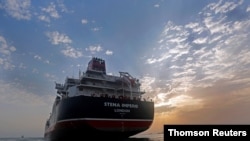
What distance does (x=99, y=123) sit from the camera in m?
35.0

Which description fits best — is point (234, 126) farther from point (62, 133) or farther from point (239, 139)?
point (62, 133)

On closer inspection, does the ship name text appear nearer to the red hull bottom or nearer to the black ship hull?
the black ship hull

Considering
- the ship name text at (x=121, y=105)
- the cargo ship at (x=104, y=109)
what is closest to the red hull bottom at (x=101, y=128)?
the cargo ship at (x=104, y=109)

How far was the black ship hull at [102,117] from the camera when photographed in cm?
3481

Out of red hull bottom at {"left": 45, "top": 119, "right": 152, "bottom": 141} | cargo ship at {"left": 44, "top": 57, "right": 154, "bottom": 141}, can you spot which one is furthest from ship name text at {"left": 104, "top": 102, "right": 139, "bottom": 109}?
red hull bottom at {"left": 45, "top": 119, "right": 152, "bottom": 141}

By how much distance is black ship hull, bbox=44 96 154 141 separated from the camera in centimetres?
3481

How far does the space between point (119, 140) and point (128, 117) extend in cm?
584

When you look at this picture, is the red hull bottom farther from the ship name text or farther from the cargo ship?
the ship name text

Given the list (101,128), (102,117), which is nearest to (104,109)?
(102,117)

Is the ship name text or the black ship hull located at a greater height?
the ship name text

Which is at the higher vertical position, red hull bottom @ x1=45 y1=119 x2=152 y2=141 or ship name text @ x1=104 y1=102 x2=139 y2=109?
ship name text @ x1=104 y1=102 x2=139 y2=109

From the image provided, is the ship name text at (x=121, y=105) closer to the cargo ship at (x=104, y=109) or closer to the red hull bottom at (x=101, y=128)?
the cargo ship at (x=104, y=109)

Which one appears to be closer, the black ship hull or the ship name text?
the black ship hull

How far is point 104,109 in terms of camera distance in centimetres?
3569
